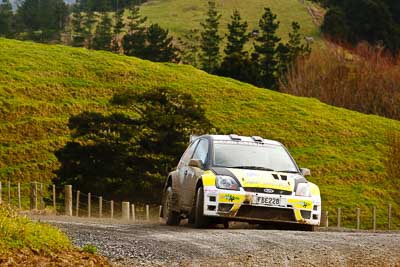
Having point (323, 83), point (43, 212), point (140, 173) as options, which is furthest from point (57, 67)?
point (43, 212)

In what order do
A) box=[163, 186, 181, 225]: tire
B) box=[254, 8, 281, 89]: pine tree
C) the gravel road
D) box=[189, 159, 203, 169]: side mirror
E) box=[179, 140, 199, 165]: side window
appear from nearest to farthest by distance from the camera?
1. the gravel road
2. box=[189, 159, 203, 169]: side mirror
3. box=[179, 140, 199, 165]: side window
4. box=[163, 186, 181, 225]: tire
5. box=[254, 8, 281, 89]: pine tree

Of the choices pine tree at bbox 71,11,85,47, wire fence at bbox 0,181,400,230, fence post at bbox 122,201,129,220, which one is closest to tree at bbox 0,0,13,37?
pine tree at bbox 71,11,85,47

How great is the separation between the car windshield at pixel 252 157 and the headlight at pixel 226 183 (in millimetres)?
743

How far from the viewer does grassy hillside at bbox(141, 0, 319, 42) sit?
159500 millimetres

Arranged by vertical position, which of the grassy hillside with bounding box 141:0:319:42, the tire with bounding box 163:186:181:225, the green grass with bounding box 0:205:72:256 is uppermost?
the grassy hillside with bounding box 141:0:319:42

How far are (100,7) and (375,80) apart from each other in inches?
3197

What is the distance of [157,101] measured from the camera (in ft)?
149

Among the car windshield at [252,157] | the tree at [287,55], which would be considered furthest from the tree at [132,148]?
the tree at [287,55]

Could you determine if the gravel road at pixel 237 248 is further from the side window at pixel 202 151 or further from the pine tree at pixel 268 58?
the pine tree at pixel 268 58

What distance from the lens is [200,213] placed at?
15.7 m

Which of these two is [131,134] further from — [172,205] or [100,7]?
[100,7]

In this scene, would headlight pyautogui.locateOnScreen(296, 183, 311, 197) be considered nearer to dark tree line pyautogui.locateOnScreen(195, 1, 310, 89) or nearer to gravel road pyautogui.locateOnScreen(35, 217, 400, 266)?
gravel road pyautogui.locateOnScreen(35, 217, 400, 266)

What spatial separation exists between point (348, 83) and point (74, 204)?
52.2 m

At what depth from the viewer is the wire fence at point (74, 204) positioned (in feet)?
115
